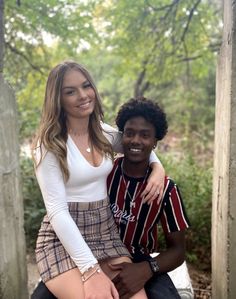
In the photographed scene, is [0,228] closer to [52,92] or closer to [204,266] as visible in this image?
[52,92]

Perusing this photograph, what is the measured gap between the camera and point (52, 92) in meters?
2.29

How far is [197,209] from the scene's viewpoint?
Result: 5.09 meters

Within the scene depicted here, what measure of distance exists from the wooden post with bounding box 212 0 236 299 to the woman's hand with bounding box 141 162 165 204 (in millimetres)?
393

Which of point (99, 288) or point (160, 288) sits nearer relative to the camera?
point (99, 288)

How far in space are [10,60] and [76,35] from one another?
1.17 meters

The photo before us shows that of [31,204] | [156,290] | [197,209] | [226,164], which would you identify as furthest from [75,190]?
[31,204]

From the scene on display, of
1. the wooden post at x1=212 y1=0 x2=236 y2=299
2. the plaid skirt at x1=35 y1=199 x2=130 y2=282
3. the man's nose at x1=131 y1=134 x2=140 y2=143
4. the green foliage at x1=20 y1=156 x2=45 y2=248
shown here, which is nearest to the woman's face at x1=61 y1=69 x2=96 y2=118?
the man's nose at x1=131 y1=134 x2=140 y2=143

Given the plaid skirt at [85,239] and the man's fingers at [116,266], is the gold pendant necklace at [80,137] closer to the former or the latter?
the plaid skirt at [85,239]

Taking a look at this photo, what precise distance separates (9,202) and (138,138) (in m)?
0.86

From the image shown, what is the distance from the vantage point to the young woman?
84.8 inches

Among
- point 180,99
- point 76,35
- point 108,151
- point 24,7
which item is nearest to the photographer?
point 108,151

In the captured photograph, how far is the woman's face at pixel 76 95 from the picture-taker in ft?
7.59

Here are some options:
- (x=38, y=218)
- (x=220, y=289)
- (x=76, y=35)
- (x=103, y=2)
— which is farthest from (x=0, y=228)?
(x=103, y=2)

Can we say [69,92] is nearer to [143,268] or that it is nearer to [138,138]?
[138,138]
